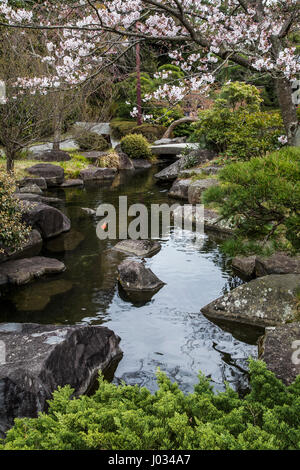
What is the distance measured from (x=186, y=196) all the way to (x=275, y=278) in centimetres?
811

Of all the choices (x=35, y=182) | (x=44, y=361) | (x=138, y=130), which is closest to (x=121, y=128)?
(x=138, y=130)

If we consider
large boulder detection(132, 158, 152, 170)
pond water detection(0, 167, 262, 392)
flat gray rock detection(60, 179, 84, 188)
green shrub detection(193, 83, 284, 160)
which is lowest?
pond water detection(0, 167, 262, 392)

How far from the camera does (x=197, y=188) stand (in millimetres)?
13117

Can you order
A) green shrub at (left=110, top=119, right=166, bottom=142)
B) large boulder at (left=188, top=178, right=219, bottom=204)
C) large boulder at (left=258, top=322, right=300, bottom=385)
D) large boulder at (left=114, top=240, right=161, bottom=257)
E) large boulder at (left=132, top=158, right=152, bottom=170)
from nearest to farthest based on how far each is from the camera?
large boulder at (left=258, top=322, right=300, bottom=385)
large boulder at (left=114, top=240, right=161, bottom=257)
large boulder at (left=188, top=178, right=219, bottom=204)
large boulder at (left=132, top=158, right=152, bottom=170)
green shrub at (left=110, top=119, right=166, bottom=142)

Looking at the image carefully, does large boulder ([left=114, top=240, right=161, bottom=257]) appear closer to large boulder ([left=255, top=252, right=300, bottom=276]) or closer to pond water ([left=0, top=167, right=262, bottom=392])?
pond water ([left=0, top=167, right=262, bottom=392])

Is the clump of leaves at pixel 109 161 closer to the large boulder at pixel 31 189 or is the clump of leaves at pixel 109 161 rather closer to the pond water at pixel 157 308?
the large boulder at pixel 31 189

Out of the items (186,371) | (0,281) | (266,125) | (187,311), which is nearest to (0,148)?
(266,125)

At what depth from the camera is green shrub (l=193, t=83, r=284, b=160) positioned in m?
12.9

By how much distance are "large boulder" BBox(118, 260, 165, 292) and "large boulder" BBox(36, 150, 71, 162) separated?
13305 mm

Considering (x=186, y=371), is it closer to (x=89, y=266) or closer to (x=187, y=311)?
(x=187, y=311)

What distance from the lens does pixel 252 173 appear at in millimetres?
3822

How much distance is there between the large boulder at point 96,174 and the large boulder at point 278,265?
12171 mm

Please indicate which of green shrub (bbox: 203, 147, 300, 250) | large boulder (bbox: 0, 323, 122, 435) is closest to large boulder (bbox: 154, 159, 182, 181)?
large boulder (bbox: 0, 323, 122, 435)

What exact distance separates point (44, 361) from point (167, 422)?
1955 mm
